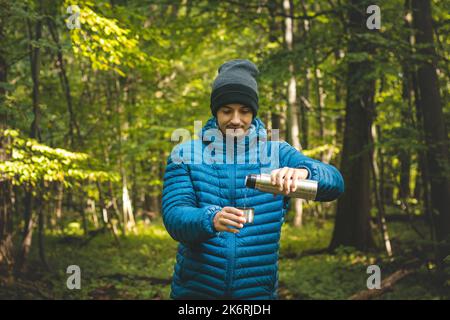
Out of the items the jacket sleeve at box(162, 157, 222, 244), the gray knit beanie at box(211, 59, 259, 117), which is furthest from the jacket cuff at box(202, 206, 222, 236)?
the gray knit beanie at box(211, 59, 259, 117)

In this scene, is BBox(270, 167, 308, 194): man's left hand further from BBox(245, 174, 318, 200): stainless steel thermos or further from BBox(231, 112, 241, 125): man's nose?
BBox(231, 112, 241, 125): man's nose

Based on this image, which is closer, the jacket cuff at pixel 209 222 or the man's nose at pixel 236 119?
the jacket cuff at pixel 209 222

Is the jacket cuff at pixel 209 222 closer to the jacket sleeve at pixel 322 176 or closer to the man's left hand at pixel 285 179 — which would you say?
the man's left hand at pixel 285 179

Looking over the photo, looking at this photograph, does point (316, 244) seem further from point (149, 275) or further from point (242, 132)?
point (242, 132)

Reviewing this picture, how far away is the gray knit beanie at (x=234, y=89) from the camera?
2.22m

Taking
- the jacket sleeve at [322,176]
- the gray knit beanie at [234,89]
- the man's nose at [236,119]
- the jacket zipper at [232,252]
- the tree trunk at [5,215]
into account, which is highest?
the tree trunk at [5,215]

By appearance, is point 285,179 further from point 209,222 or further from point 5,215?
point 5,215

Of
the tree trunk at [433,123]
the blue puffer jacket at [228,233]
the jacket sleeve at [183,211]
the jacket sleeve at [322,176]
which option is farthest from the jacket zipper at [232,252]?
the tree trunk at [433,123]

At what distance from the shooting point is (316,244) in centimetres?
1163

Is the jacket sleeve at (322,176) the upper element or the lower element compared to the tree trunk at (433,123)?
lower

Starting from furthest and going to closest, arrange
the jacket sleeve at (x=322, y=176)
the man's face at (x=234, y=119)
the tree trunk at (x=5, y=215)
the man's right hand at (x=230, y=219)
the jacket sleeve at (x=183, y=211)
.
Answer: the tree trunk at (x=5, y=215) → the man's face at (x=234, y=119) → the jacket sleeve at (x=322, y=176) → the jacket sleeve at (x=183, y=211) → the man's right hand at (x=230, y=219)

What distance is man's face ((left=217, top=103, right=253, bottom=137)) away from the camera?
2.19 m

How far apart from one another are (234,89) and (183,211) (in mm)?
601
